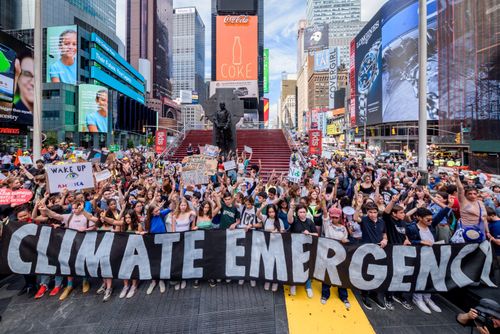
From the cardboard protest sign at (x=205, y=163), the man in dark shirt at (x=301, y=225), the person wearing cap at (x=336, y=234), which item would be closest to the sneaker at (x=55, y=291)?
the man in dark shirt at (x=301, y=225)

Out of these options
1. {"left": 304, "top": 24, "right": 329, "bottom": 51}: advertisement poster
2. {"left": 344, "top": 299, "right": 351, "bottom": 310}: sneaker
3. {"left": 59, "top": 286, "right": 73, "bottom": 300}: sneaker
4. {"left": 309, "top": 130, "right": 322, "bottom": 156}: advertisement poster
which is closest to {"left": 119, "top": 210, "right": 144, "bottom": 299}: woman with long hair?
{"left": 59, "top": 286, "right": 73, "bottom": 300}: sneaker

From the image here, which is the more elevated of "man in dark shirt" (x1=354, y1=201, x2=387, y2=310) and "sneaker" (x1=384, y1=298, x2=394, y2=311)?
"man in dark shirt" (x1=354, y1=201, x2=387, y2=310)

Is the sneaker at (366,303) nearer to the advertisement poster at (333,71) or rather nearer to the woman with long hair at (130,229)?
the woman with long hair at (130,229)

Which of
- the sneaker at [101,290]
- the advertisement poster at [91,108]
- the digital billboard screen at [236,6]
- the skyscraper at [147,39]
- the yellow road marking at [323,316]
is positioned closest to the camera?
the yellow road marking at [323,316]

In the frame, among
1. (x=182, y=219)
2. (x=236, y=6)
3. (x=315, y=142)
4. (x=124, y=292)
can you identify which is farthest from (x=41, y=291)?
(x=236, y=6)

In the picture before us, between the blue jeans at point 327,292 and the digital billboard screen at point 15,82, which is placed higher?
the digital billboard screen at point 15,82

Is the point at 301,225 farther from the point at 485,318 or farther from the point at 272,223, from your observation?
the point at 485,318

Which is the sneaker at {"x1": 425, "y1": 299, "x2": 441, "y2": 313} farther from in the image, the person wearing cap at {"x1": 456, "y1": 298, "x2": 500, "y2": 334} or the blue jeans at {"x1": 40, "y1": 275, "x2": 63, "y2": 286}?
the blue jeans at {"x1": 40, "y1": 275, "x2": 63, "y2": 286}
